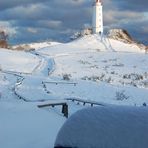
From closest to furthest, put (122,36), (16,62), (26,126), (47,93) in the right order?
(26,126), (47,93), (16,62), (122,36)

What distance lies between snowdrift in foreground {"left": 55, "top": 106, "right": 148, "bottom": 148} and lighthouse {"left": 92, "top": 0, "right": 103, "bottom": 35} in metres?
107

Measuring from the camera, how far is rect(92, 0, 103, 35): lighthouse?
114500 millimetres

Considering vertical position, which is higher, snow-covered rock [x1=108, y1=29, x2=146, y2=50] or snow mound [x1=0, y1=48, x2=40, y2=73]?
snow-covered rock [x1=108, y1=29, x2=146, y2=50]

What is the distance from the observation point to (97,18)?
117 metres

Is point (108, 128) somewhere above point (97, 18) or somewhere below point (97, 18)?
below

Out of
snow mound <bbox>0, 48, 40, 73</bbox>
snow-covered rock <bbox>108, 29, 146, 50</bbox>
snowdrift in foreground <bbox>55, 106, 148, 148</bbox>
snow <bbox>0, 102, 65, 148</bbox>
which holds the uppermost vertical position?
snow-covered rock <bbox>108, 29, 146, 50</bbox>

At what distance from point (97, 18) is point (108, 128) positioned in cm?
11229

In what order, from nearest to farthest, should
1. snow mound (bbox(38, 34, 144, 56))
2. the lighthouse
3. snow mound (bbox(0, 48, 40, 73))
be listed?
snow mound (bbox(0, 48, 40, 73)) → snow mound (bbox(38, 34, 144, 56)) → the lighthouse

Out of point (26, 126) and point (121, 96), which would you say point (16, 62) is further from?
point (26, 126)

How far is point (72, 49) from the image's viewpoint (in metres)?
86.9

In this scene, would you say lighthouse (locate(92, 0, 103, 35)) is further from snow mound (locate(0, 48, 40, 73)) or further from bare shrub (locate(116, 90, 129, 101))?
bare shrub (locate(116, 90, 129, 101))

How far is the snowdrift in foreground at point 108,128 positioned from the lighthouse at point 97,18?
10715cm

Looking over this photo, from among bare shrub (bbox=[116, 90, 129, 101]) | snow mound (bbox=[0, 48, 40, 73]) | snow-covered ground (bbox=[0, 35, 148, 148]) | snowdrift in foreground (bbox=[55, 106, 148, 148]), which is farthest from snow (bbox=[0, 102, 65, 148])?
snow mound (bbox=[0, 48, 40, 73])

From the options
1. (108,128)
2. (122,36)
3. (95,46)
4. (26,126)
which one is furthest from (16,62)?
(108,128)
